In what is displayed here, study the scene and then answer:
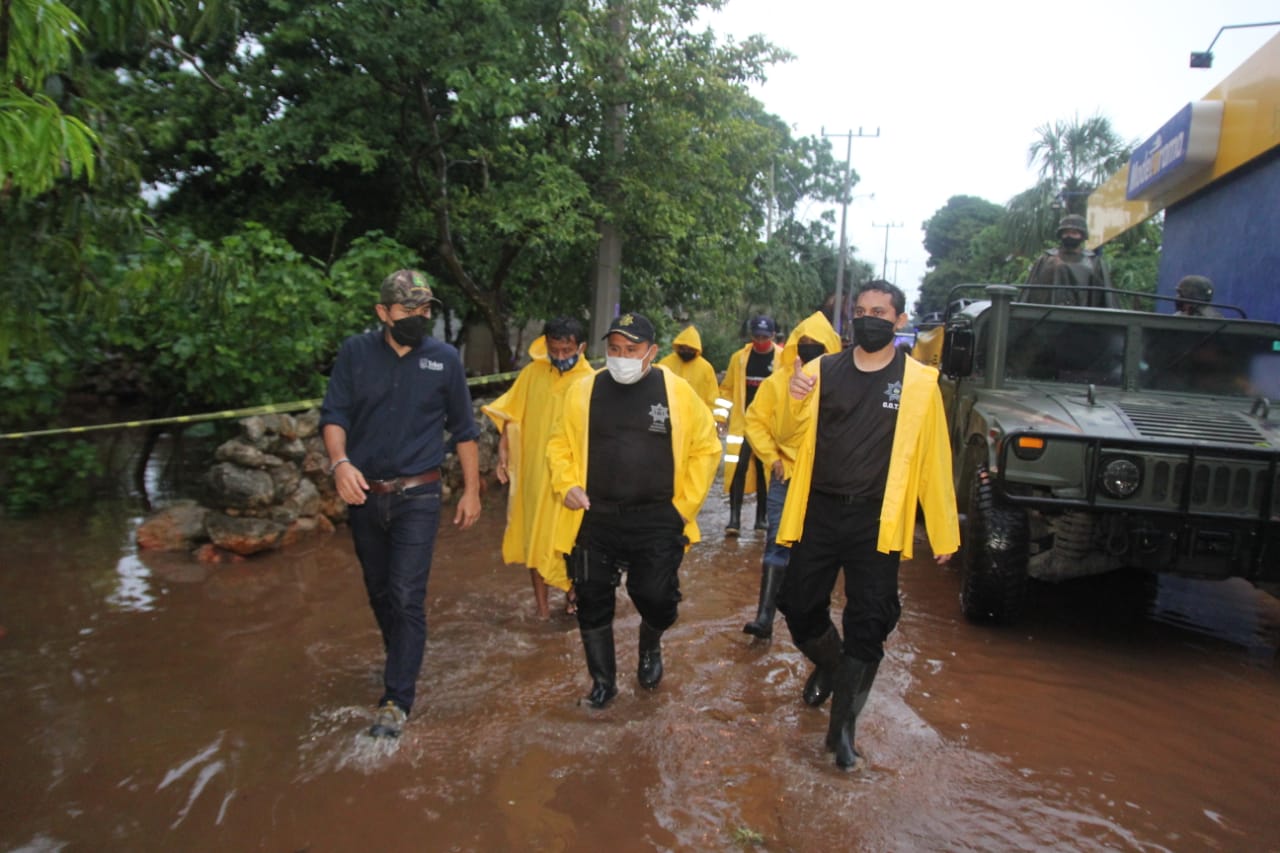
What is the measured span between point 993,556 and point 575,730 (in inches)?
99.0

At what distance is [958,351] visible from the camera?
6.02 metres

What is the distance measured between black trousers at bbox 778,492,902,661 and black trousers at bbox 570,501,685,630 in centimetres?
55

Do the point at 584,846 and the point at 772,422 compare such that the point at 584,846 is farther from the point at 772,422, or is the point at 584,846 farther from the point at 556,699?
the point at 772,422

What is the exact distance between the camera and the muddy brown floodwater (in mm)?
3318

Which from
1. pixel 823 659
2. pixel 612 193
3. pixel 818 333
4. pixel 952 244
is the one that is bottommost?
pixel 823 659

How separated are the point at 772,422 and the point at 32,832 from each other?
10.7 feet

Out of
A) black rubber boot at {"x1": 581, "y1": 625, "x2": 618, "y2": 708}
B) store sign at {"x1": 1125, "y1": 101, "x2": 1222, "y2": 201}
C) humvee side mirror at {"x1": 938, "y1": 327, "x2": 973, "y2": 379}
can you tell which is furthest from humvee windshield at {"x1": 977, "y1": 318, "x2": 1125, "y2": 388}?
store sign at {"x1": 1125, "y1": 101, "x2": 1222, "y2": 201}

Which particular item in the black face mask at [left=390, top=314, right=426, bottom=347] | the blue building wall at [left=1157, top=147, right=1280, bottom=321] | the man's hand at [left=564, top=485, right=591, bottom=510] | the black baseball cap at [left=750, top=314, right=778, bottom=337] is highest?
the blue building wall at [left=1157, top=147, right=1280, bottom=321]

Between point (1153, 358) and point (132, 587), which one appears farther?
point (1153, 358)

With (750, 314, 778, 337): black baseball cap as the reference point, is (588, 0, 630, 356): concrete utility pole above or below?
above

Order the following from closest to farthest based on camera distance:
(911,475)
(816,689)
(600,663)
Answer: (911,475) → (600,663) → (816,689)

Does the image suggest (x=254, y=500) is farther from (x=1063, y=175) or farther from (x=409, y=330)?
(x=1063, y=175)

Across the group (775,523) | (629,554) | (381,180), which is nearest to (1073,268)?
(775,523)

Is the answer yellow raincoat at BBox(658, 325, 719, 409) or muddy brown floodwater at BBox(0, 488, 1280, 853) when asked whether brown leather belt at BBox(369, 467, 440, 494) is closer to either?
muddy brown floodwater at BBox(0, 488, 1280, 853)
